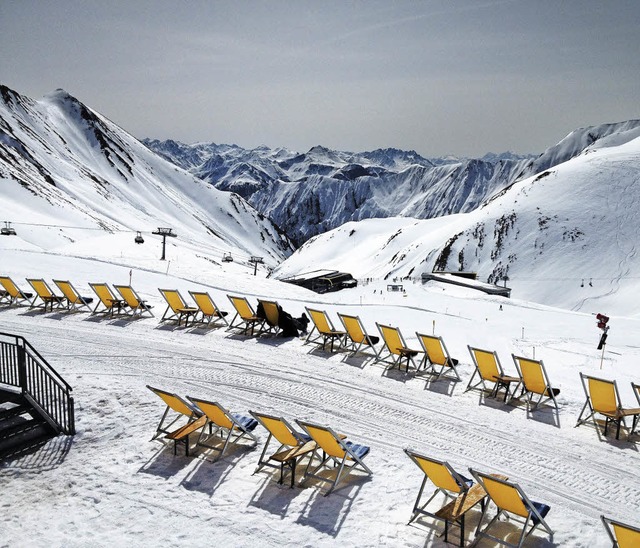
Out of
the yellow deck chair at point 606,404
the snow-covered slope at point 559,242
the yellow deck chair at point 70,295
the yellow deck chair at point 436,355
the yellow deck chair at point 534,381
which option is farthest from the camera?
the snow-covered slope at point 559,242

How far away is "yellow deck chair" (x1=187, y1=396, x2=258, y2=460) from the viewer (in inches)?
342

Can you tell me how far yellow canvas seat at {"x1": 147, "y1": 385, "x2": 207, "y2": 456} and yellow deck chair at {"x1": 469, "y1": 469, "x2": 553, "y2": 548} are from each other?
4455 millimetres

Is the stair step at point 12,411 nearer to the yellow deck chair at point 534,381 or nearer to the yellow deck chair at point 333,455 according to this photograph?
the yellow deck chair at point 333,455

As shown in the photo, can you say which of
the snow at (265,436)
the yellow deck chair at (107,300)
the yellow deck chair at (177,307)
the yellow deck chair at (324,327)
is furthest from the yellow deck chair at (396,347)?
the yellow deck chair at (107,300)

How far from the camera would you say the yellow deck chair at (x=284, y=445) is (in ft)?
26.1

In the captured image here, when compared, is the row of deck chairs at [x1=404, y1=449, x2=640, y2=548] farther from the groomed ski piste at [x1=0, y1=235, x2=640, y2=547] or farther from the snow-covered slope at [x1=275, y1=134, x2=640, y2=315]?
the snow-covered slope at [x1=275, y1=134, x2=640, y2=315]

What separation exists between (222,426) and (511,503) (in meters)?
4.44

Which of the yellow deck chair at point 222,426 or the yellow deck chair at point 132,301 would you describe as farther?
the yellow deck chair at point 132,301

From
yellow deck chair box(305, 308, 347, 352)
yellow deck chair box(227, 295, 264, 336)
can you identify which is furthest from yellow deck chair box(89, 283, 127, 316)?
yellow deck chair box(305, 308, 347, 352)

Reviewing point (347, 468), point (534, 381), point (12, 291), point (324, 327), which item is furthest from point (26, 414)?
point (12, 291)

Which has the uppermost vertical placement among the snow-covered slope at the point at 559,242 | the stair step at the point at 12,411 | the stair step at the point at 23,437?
the snow-covered slope at the point at 559,242

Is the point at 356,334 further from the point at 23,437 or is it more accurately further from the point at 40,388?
the point at 23,437

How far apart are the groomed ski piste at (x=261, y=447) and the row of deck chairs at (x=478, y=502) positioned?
0.16m

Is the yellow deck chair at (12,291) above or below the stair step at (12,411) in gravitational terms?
above
